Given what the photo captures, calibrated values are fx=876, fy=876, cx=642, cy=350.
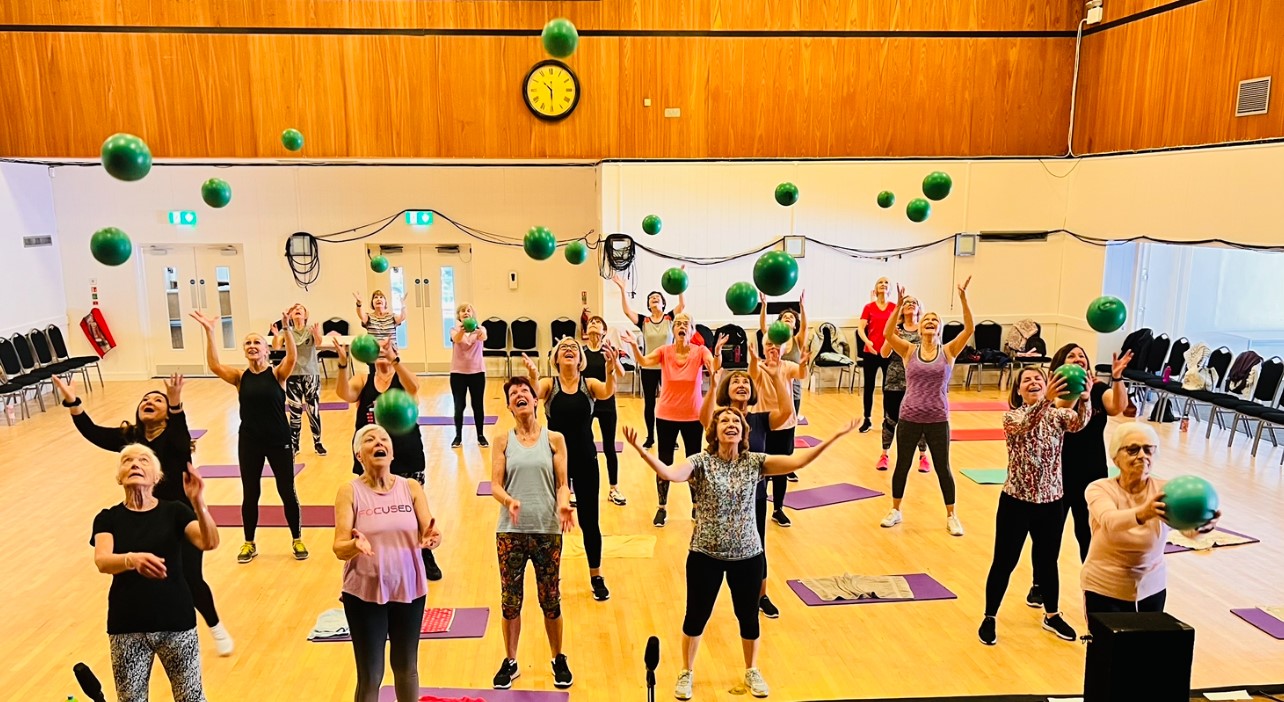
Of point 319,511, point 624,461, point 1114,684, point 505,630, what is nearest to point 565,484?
point 505,630

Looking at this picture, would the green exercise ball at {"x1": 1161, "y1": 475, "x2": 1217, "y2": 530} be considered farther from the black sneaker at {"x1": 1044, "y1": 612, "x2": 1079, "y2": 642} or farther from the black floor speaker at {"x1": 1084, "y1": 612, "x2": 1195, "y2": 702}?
the black sneaker at {"x1": 1044, "y1": 612, "x2": 1079, "y2": 642}

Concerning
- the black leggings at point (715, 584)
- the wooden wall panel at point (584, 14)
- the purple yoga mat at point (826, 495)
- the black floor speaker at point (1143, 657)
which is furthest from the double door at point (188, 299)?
the black floor speaker at point (1143, 657)

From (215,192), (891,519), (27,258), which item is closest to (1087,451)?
(891,519)

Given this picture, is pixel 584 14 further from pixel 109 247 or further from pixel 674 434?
pixel 109 247

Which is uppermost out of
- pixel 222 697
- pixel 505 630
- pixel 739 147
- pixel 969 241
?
pixel 739 147

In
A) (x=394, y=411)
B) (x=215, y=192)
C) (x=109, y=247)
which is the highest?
(x=215, y=192)

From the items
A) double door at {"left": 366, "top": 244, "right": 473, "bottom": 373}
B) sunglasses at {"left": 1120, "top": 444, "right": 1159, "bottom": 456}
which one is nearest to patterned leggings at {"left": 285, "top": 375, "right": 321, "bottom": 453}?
double door at {"left": 366, "top": 244, "right": 473, "bottom": 373}

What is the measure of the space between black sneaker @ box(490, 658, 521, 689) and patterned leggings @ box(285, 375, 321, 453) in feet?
14.3

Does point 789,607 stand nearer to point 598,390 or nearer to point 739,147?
point 598,390

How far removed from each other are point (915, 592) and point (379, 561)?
344 cm

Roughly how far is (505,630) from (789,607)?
187cm

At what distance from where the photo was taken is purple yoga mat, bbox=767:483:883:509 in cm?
707

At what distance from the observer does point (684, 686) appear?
4.18 m

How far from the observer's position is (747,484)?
380 cm
